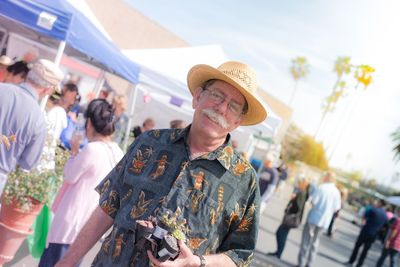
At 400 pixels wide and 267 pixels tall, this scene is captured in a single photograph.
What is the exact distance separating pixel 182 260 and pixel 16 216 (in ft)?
8.13

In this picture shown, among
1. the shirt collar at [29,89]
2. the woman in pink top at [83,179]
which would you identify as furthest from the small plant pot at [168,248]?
the shirt collar at [29,89]

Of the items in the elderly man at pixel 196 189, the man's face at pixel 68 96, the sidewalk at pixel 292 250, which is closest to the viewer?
the elderly man at pixel 196 189

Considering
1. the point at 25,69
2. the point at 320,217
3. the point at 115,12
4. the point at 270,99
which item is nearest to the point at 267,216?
the point at 320,217

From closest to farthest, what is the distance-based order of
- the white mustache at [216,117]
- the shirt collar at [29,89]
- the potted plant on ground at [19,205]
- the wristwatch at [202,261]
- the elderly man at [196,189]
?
the wristwatch at [202,261]
the elderly man at [196,189]
the white mustache at [216,117]
the shirt collar at [29,89]
the potted plant on ground at [19,205]

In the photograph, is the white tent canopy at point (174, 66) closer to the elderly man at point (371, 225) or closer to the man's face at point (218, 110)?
the elderly man at point (371, 225)

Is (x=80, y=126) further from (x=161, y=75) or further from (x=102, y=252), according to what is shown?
(x=161, y=75)

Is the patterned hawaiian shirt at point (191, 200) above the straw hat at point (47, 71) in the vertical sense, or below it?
below

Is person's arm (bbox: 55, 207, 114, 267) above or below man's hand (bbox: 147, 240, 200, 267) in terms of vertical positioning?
below

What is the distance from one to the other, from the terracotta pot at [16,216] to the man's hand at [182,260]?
233 cm

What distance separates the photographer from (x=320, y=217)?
6.28m

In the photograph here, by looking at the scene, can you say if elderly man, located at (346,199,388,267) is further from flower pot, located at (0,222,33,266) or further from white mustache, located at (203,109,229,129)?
white mustache, located at (203,109,229,129)

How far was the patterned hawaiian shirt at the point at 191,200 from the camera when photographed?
144 cm

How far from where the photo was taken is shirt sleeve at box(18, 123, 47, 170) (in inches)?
102

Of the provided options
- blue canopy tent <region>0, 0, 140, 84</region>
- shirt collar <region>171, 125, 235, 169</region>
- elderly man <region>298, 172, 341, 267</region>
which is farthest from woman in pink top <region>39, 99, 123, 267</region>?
elderly man <region>298, 172, 341, 267</region>
